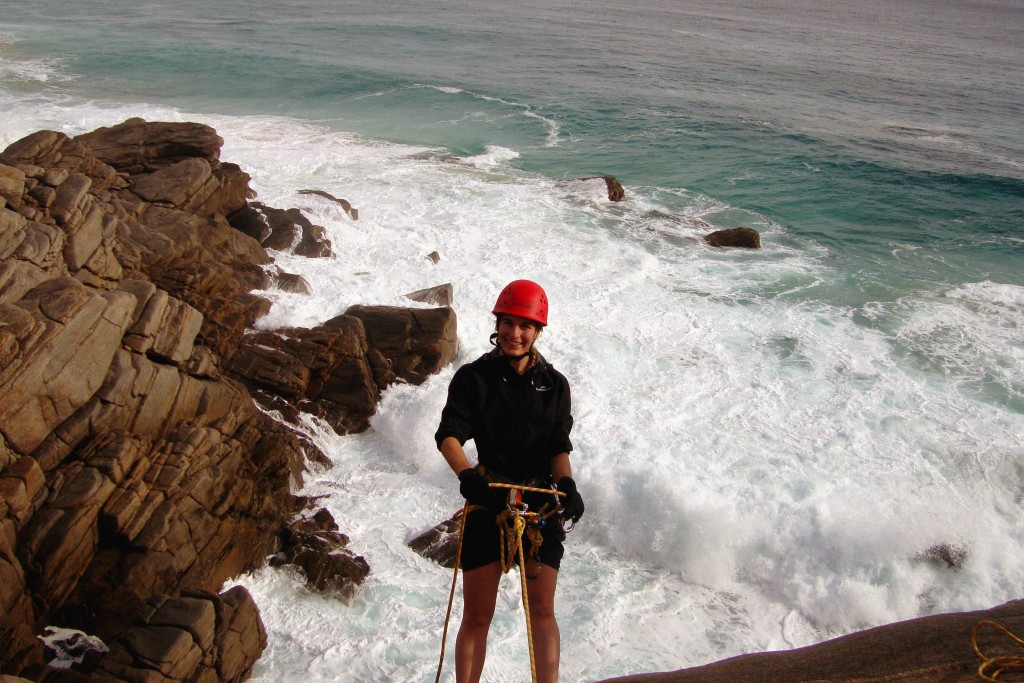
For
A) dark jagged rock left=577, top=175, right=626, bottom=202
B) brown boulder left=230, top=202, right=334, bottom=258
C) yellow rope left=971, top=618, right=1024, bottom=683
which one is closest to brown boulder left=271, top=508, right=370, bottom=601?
yellow rope left=971, top=618, right=1024, bottom=683

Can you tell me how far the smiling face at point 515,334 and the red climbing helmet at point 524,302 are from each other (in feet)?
0.10

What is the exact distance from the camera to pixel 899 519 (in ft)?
30.9

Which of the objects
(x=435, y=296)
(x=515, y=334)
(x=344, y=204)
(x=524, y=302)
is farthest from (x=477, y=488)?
(x=344, y=204)

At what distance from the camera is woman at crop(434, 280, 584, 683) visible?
4281mm

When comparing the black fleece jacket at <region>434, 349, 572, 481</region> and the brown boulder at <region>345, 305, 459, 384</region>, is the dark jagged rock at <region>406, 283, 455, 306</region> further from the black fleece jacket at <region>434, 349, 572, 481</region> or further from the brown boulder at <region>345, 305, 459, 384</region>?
the black fleece jacket at <region>434, 349, 572, 481</region>

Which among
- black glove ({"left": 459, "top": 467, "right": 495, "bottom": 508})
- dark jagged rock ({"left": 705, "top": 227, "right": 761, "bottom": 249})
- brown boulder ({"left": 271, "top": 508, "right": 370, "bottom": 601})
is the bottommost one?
brown boulder ({"left": 271, "top": 508, "right": 370, "bottom": 601})

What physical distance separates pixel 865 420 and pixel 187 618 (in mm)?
9380

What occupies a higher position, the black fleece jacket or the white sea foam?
the black fleece jacket

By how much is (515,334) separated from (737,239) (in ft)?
51.8

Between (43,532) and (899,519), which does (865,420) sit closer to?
(899,519)

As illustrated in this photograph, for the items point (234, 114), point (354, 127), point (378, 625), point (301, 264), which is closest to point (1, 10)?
point (234, 114)

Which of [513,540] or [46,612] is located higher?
[513,540]

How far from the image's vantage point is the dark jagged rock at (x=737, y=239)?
1889cm

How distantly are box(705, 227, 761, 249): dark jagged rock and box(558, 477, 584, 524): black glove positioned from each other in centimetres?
1565
